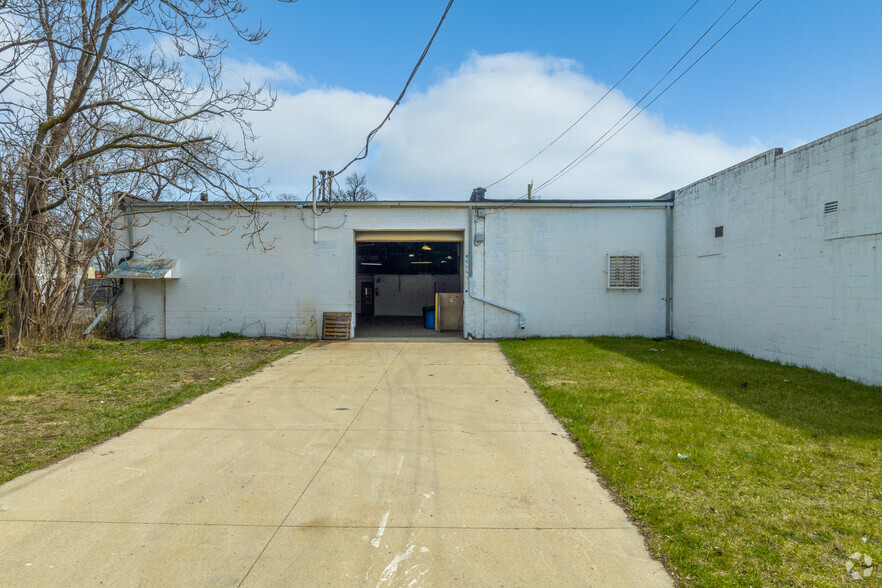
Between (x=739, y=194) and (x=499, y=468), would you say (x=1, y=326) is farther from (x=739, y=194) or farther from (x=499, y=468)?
(x=739, y=194)

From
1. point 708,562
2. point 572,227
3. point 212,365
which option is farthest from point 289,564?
point 572,227

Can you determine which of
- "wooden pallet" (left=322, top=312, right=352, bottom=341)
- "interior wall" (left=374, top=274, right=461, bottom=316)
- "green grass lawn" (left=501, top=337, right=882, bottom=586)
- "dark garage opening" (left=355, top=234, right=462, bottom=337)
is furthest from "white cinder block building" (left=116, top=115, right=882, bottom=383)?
"interior wall" (left=374, top=274, right=461, bottom=316)

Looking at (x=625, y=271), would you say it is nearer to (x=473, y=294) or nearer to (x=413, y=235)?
(x=473, y=294)

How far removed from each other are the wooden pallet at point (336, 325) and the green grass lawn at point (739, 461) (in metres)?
6.55

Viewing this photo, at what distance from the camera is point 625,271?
43.2ft

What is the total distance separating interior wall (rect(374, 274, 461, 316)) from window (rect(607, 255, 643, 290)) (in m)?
12.9

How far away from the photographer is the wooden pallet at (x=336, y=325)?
43.5 ft

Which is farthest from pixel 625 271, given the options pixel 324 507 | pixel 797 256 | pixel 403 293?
pixel 403 293

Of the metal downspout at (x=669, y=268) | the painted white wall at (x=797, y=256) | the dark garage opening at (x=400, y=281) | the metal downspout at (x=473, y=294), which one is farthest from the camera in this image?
the dark garage opening at (x=400, y=281)

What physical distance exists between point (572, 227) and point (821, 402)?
314 inches

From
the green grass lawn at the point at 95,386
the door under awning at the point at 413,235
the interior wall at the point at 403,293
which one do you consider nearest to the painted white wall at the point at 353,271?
the door under awning at the point at 413,235

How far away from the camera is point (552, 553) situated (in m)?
2.86

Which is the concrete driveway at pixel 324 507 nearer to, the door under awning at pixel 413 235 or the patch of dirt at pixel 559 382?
the patch of dirt at pixel 559 382

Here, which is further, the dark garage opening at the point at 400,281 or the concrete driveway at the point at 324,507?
the dark garage opening at the point at 400,281
